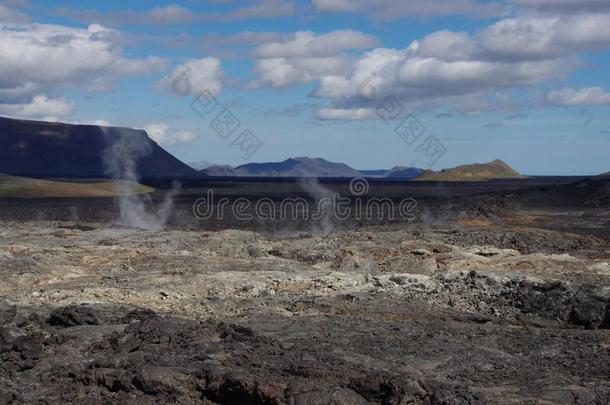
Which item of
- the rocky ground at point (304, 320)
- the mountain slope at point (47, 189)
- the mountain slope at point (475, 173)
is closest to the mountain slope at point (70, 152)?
the mountain slope at point (475, 173)

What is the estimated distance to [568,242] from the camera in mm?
26484

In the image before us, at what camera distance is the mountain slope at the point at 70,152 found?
5443 inches

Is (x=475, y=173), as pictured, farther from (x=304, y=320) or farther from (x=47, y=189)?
(x=304, y=320)

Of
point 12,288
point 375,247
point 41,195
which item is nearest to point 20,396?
point 12,288

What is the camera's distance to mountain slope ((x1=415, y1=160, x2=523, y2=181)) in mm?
138000

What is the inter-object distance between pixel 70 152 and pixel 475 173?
70.0 metres

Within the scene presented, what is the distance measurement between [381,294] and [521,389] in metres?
6.99

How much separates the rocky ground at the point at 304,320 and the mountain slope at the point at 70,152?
4490 inches

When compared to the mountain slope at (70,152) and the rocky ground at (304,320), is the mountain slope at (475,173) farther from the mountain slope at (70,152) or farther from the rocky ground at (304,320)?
the rocky ground at (304,320)

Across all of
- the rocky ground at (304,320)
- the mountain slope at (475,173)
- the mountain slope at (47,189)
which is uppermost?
the mountain slope at (475,173)

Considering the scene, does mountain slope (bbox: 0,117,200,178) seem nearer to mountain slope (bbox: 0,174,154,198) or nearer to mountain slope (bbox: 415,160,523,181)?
mountain slope (bbox: 415,160,523,181)

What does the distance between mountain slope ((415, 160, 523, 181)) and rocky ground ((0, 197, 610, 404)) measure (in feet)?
368

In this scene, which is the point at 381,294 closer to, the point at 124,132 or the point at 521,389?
the point at 521,389

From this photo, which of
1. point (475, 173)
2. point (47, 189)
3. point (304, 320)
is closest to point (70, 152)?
point (475, 173)
